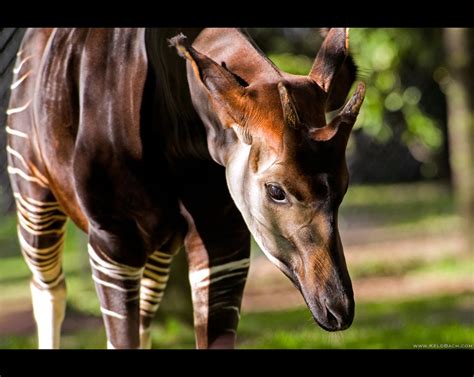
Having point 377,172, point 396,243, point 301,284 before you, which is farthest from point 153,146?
point 377,172

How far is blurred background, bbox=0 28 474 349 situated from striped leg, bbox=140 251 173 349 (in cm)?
74

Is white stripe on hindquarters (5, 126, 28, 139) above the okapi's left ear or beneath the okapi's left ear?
beneath

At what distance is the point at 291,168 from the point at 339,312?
0.35m

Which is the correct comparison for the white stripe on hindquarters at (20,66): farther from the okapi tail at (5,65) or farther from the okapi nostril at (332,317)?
the okapi nostril at (332,317)

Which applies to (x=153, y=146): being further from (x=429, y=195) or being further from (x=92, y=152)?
(x=429, y=195)

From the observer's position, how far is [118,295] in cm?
259

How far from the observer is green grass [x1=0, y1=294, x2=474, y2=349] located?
407cm

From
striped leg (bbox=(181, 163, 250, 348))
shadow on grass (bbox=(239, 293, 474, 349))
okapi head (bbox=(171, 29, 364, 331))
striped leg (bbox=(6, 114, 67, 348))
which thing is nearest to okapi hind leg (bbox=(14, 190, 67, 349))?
striped leg (bbox=(6, 114, 67, 348))

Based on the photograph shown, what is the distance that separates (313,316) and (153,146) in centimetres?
66

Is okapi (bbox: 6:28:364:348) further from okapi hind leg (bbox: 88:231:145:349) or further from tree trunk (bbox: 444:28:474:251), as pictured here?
tree trunk (bbox: 444:28:474:251)

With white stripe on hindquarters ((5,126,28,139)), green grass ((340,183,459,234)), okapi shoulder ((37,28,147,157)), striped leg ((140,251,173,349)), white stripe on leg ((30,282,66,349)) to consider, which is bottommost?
green grass ((340,183,459,234))

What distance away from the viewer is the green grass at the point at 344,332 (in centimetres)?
407

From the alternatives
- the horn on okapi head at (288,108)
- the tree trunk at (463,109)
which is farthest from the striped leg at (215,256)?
the tree trunk at (463,109)

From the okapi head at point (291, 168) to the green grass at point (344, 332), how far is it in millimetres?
1665
